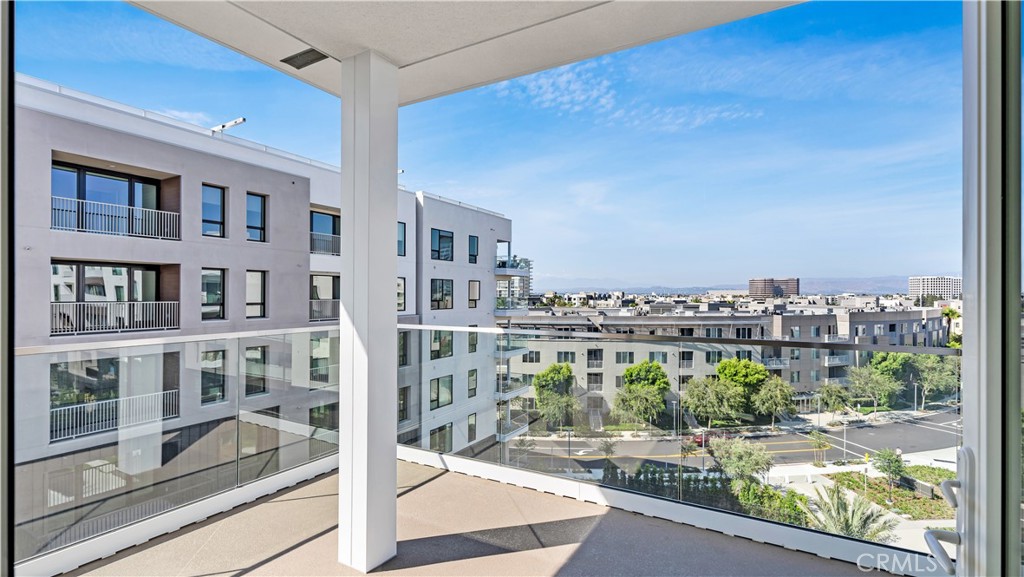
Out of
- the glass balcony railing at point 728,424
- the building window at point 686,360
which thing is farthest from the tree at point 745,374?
the building window at point 686,360

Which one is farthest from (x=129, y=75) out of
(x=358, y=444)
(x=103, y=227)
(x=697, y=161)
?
(x=697, y=161)

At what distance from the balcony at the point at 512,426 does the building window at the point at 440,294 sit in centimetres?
1159

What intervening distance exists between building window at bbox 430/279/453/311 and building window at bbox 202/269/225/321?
602 cm

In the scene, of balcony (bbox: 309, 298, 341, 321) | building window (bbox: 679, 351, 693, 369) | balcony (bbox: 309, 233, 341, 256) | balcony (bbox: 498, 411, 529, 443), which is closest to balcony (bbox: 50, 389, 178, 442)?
balcony (bbox: 498, 411, 529, 443)

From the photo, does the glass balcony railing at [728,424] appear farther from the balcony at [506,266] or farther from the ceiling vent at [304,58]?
the balcony at [506,266]

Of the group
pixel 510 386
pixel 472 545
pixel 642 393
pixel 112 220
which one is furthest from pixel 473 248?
pixel 472 545

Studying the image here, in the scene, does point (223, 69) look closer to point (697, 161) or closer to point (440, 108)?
point (440, 108)

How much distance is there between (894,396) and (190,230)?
1083 centimetres

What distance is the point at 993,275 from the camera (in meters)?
0.68

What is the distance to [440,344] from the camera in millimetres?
3645

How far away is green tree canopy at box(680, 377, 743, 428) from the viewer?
8.54ft

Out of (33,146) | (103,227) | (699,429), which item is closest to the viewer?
(699,429)

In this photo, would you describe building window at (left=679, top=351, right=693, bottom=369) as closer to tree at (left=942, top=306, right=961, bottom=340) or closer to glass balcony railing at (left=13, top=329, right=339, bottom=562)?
tree at (left=942, top=306, right=961, bottom=340)

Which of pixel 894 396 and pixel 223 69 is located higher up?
pixel 223 69
